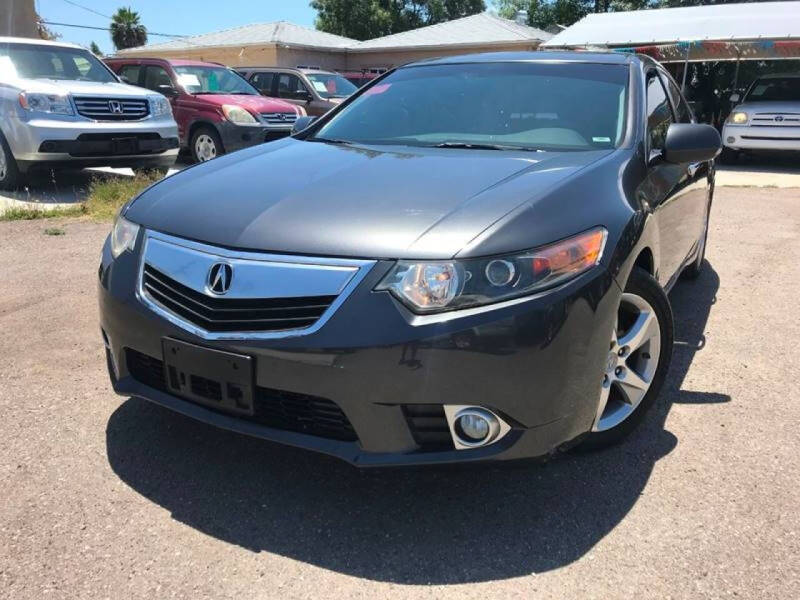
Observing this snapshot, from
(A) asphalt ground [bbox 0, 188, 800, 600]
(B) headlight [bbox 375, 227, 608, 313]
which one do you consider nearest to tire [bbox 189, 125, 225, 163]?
(A) asphalt ground [bbox 0, 188, 800, 600]

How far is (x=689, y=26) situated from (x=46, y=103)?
1541cm

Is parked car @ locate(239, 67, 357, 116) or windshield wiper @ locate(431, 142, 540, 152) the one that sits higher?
windshield wiper @ locate(431, 142, 540, 152)

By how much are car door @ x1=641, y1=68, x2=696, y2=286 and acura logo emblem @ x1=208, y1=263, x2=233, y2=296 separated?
1650 millimetres

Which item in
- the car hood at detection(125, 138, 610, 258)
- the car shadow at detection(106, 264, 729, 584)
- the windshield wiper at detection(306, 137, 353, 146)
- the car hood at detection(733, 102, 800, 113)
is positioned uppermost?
the windshield wiper at detection(306, 137, 353, 146)

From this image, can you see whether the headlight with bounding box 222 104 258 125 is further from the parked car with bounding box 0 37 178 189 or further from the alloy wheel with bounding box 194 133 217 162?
the parked car with bounding box 0 37 178 189

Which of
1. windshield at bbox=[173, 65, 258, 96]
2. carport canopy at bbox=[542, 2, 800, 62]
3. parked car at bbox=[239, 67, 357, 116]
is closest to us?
windshield at bbox=[173, 65, 258, 96]

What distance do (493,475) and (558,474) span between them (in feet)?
0.78

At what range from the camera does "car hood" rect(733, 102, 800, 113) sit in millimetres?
12547

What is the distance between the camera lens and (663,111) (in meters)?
3.81

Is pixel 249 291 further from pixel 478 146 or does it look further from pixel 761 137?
pixel 761 137

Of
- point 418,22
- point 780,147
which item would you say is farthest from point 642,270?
point 418,22

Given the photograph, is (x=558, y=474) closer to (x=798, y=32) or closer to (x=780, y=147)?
(x=780, y=147)

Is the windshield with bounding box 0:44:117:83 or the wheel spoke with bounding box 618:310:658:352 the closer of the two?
the wheel spoke with bounding box 618:310:658:352

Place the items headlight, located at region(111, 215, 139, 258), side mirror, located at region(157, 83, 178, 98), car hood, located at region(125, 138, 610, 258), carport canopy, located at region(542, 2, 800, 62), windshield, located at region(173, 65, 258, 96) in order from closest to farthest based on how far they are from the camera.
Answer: car hood, located at region(125, 138, 610, 258) → headlight, located at region(111, 215, 139, 258) → side mirror, located at region(157, 83, 178, 98) → windshield, located at region(173, 65, 258, 96) → carport canopy, located at region(542, 2, 800, 62)
